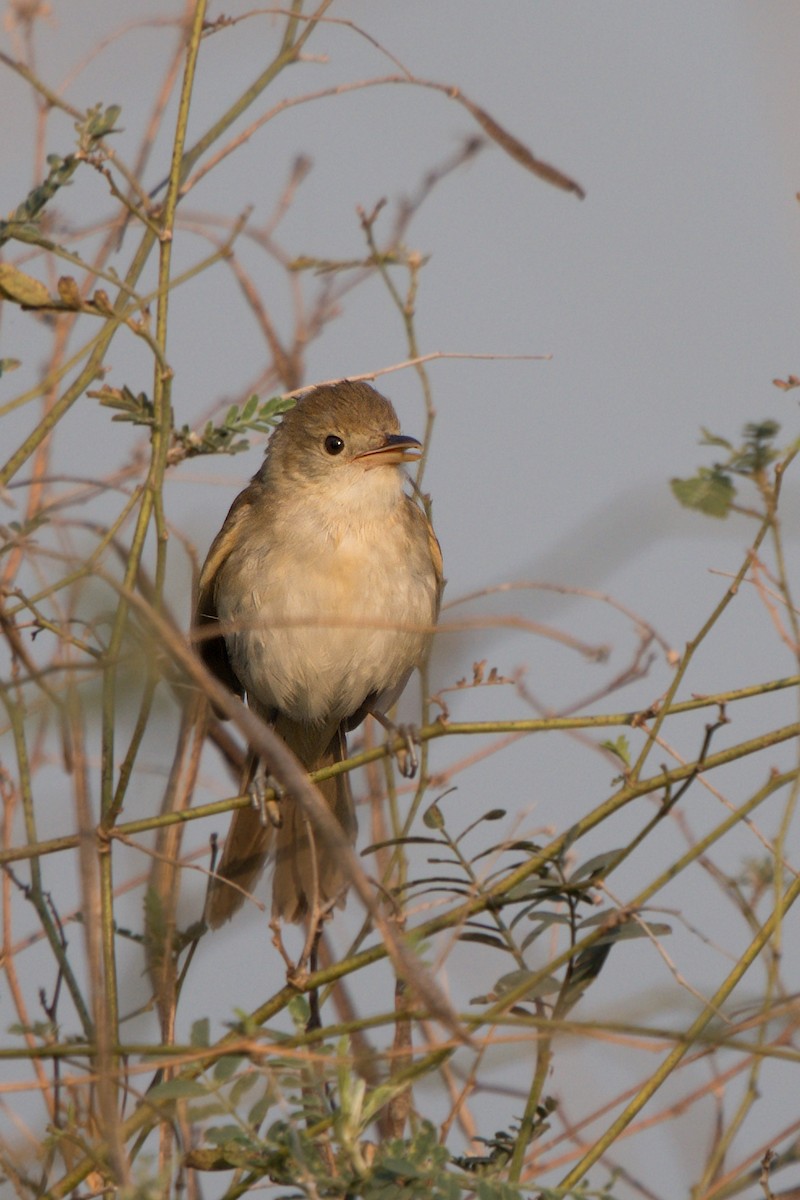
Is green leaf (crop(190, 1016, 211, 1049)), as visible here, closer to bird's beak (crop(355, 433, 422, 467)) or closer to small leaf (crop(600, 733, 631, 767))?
small leaf (crop(600, 733, 631, 767))

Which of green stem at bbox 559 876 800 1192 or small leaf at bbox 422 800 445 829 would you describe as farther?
small leaf at bbox 422 800 445 829

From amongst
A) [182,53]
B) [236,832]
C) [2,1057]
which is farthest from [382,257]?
[2,1057]

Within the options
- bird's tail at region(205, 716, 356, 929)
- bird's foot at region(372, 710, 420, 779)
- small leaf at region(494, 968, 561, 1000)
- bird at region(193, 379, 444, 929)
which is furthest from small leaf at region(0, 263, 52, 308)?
bird at region(193, 379, 444, 929)

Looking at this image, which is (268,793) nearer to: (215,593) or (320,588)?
(320,588)

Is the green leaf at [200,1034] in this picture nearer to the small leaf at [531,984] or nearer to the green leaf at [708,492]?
the small leaf at [531,984]

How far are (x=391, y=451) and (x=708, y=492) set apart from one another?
2055 mm

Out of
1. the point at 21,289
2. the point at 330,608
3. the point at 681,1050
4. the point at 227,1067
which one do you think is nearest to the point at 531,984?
the point at 681,1050

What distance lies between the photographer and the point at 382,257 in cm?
345

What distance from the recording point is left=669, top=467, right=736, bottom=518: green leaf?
91.4 inches

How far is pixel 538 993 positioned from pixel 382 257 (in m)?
2.02

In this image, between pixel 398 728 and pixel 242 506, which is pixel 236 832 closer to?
pixel 398 728

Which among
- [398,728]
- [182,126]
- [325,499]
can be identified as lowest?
[398,728]

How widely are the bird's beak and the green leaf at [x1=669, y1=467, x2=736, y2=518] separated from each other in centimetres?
187

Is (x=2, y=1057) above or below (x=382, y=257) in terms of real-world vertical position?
below
